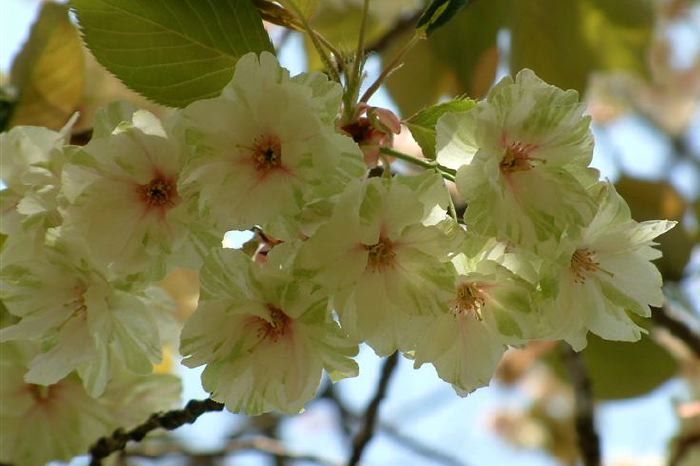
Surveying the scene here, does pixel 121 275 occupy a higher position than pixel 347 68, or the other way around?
pixel 347 68

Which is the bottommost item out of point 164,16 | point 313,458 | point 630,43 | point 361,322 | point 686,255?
point 313,458

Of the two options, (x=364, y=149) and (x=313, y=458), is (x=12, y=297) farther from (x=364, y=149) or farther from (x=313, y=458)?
(x=313, y=458)

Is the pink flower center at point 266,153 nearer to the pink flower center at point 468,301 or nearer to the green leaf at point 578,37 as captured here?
the pink flower center at point 468,301

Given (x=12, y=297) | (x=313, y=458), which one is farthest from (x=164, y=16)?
(x=313, y=458)

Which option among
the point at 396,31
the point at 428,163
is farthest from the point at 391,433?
the point at 428,163

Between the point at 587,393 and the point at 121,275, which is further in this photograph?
the point at 587,393

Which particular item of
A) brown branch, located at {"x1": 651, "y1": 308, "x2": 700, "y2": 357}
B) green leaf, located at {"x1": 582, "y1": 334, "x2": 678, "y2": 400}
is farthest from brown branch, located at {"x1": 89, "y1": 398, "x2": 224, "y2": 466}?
green leaf, located at {"x1": 582, "y1": 334, "x2": 678, "y2": 400}
